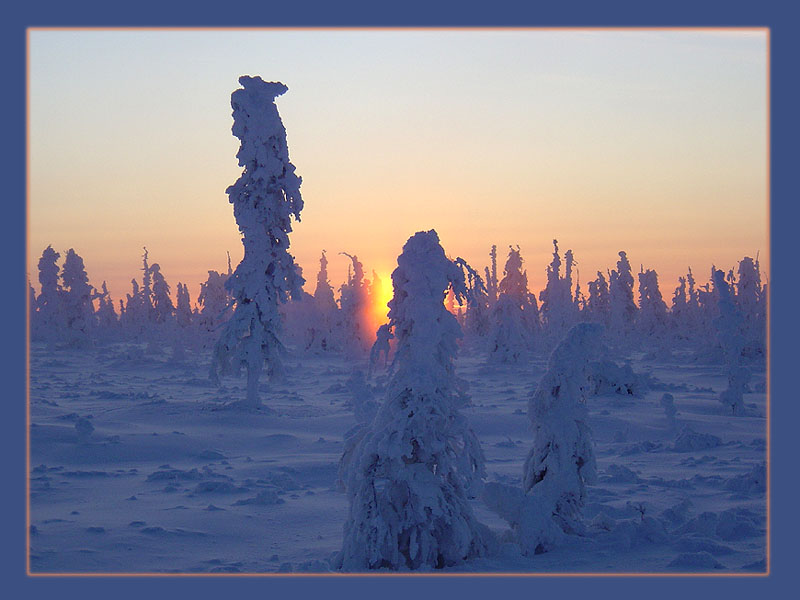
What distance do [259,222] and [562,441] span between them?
48.0 feet

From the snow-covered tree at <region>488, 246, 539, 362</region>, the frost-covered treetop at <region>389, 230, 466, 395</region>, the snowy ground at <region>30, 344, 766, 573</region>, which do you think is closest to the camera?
the frost-covered treetop at <region>389, 230, 466, 395</region>

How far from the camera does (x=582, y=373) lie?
9.81 metres

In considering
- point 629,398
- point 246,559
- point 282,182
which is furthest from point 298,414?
point 246,559

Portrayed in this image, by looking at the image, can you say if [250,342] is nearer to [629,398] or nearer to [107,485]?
[107,485]

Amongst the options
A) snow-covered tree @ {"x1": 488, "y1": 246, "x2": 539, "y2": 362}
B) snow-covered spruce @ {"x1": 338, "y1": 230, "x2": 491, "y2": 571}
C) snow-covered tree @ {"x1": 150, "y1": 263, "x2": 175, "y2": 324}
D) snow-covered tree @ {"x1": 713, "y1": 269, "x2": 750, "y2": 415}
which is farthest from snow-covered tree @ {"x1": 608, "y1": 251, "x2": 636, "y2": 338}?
snow-covered spruce @ {"x1": 338, "y1": 230, "x2": 491, "y2": 571}

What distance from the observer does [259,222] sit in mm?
22281

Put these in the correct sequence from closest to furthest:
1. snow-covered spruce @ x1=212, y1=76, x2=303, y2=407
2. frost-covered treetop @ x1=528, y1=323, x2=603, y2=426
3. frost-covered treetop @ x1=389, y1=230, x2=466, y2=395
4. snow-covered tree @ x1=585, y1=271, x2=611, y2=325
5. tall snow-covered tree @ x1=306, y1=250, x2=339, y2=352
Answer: frost-covered treetop @ x1=389, y1=230, x2=466, y2=395
frost-covered treetop @ x1=528, y1=323, x2=603, y2=426
snow-covered spruce @ x1=212, y1=76, x2=303, y2=407
tall snow-covered tree @ x1=306, y1=250, x2=339, y2=352
snow-covered tree @ x1=585, y1=271, x2=611, y2=325

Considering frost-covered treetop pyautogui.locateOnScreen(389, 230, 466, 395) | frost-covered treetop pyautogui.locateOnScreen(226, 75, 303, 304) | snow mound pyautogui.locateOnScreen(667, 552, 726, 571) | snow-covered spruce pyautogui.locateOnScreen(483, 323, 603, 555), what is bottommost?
snow mound pyautogui.locateOnScreen(667, 552, 726, 571)

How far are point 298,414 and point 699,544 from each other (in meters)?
13.9

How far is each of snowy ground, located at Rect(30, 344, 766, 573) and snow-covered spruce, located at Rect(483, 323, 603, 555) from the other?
457 millimetres

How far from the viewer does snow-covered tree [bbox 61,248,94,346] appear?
5062 centimetres

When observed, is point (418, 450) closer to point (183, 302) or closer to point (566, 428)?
point (566, 428)

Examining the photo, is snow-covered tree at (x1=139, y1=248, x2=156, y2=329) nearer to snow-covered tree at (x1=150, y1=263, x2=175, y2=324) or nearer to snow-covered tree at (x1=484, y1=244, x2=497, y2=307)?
snow-covered tree at (x1=150, y1=263, x2=175, y2=324)

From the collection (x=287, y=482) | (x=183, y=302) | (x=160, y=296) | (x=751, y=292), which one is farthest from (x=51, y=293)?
(x=751, y=292)
